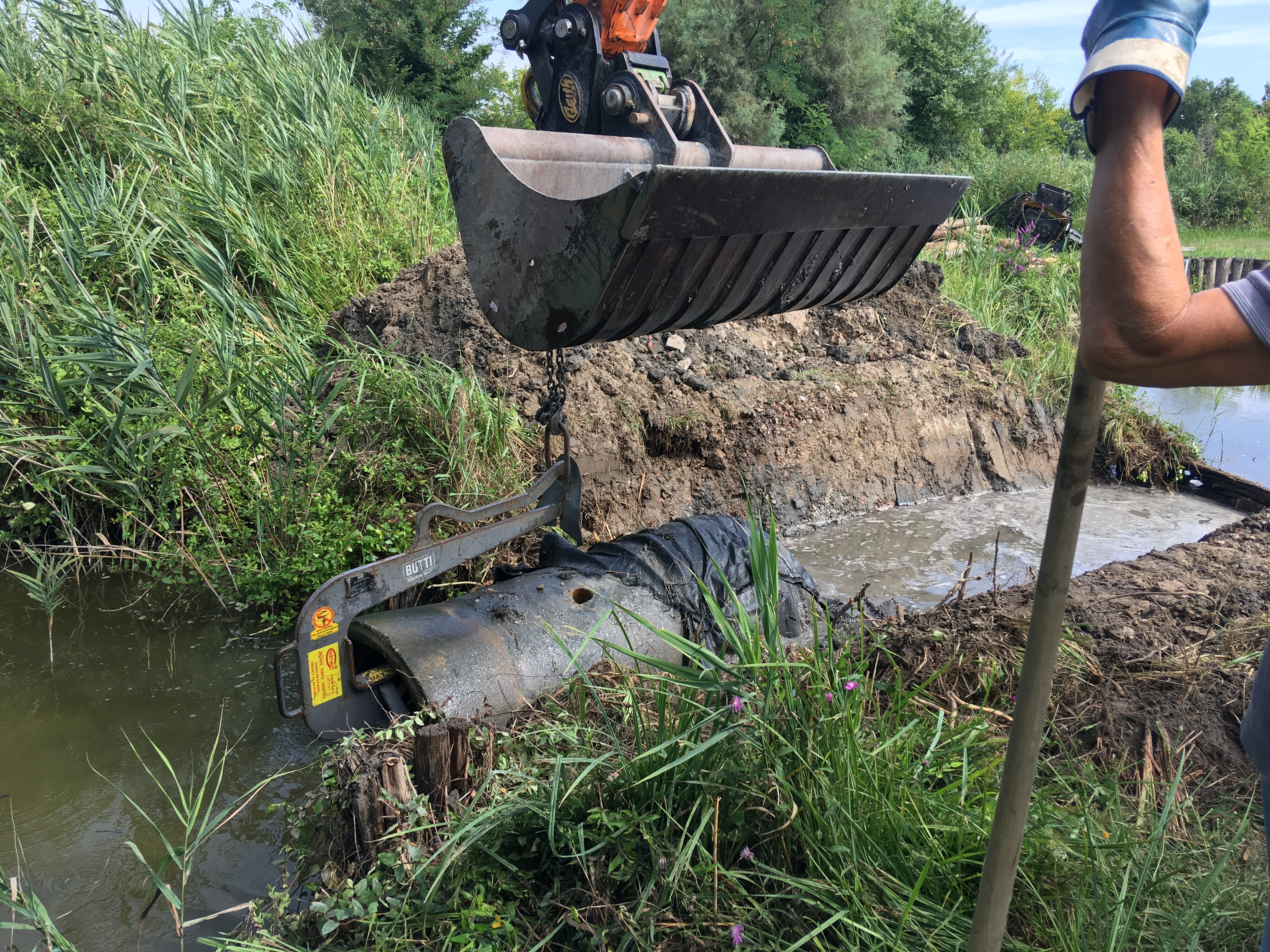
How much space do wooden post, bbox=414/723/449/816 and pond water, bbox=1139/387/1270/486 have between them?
704cm

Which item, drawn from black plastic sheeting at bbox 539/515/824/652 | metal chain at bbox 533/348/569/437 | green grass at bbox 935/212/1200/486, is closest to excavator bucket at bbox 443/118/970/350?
metal chain at bbox 533/348/569/437

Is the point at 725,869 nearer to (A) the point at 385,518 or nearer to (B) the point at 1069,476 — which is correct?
(B) the point at 1069,476

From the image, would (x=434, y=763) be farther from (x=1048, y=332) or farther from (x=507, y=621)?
(x=1048, y=332)

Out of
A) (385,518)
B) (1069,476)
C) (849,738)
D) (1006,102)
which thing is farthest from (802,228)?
(1006,102)

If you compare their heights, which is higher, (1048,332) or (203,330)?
(1048,332)

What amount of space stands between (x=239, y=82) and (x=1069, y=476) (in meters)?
7.97

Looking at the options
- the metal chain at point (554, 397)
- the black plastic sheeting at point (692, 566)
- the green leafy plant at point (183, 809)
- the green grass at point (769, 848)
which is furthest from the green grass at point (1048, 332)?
the green leafy plant at point (183, 809)

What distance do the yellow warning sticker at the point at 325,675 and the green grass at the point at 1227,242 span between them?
1709 cm

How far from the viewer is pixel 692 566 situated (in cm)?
343

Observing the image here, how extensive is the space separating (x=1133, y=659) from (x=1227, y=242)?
25.6 metres

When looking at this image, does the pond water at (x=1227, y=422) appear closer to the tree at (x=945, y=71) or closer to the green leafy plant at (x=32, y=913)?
the green leafy plant at (x=32, y=913)

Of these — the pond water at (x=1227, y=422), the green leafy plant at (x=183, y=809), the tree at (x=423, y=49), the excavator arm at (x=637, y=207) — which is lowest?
the green leafy plant at (x=183, y=809)

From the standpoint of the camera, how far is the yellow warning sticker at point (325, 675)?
2.79m

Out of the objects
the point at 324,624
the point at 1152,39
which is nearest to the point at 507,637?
the point at 324,624
